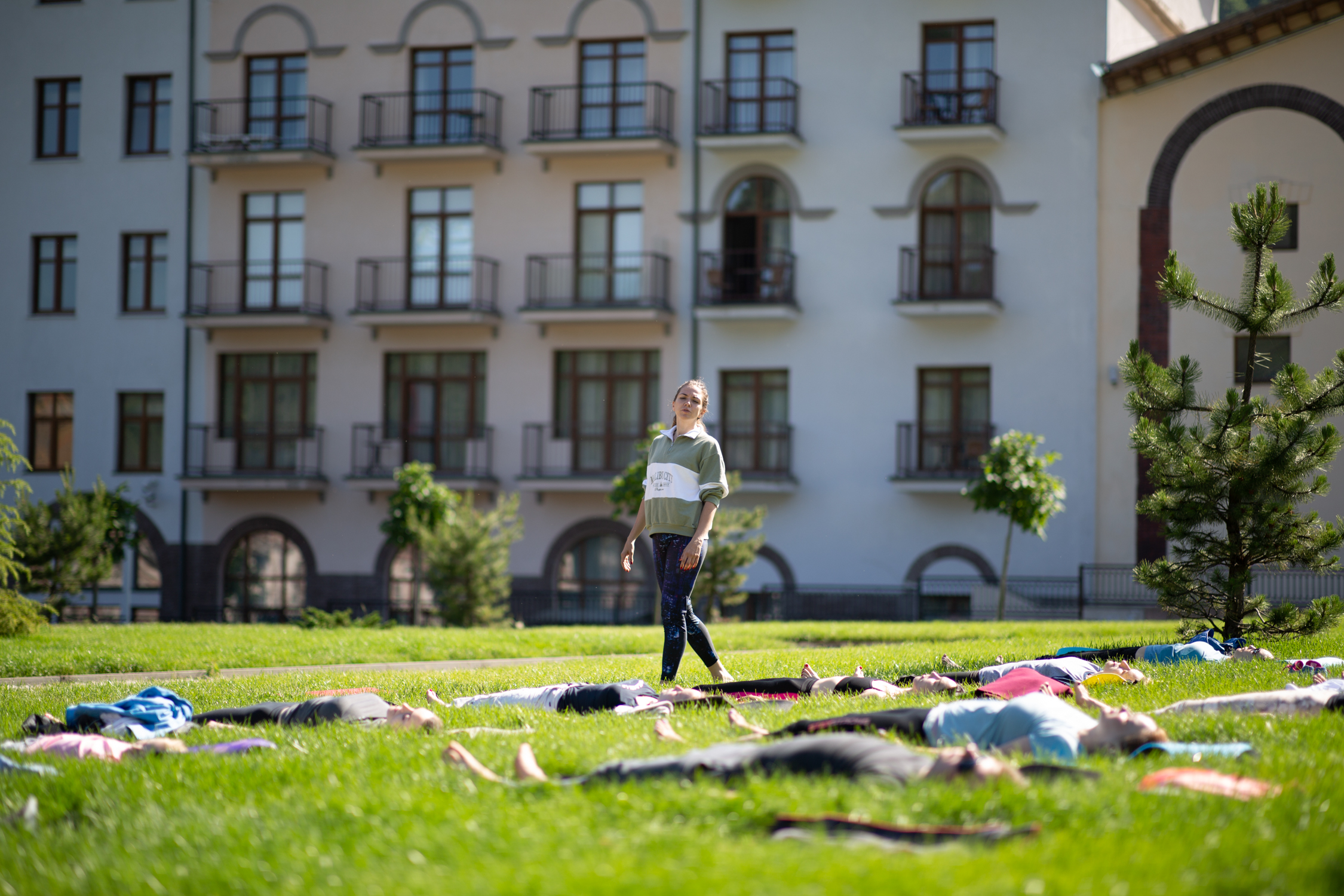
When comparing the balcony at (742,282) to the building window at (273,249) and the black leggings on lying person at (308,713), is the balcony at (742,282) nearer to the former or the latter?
the building window at (273,249)

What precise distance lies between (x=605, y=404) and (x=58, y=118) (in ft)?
53.4

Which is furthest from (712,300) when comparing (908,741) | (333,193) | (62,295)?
(908,741)

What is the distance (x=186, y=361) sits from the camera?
30.9 m

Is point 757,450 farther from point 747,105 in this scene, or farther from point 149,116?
point 149,116

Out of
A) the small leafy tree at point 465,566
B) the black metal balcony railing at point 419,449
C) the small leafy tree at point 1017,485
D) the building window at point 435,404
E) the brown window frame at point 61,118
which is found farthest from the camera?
the brown window frame at point 61,118

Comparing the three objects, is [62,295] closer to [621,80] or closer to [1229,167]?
[621,80]

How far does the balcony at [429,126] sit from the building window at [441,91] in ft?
0.05

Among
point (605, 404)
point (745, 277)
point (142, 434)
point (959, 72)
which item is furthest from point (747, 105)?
point (142, 434)

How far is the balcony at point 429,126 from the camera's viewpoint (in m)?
29.0

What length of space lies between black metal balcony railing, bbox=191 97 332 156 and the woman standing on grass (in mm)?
24467

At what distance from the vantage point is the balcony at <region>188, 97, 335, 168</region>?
2995 centimetres

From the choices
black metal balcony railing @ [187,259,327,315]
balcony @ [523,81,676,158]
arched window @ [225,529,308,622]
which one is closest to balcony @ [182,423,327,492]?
arched window @ [225,529,308,622]

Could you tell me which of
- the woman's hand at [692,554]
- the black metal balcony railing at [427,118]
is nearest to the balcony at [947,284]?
the black metal balcony railing at [427,118]

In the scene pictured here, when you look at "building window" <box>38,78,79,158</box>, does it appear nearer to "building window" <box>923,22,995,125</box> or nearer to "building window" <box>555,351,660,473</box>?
"building window" <box>555,351,660,473</box>
